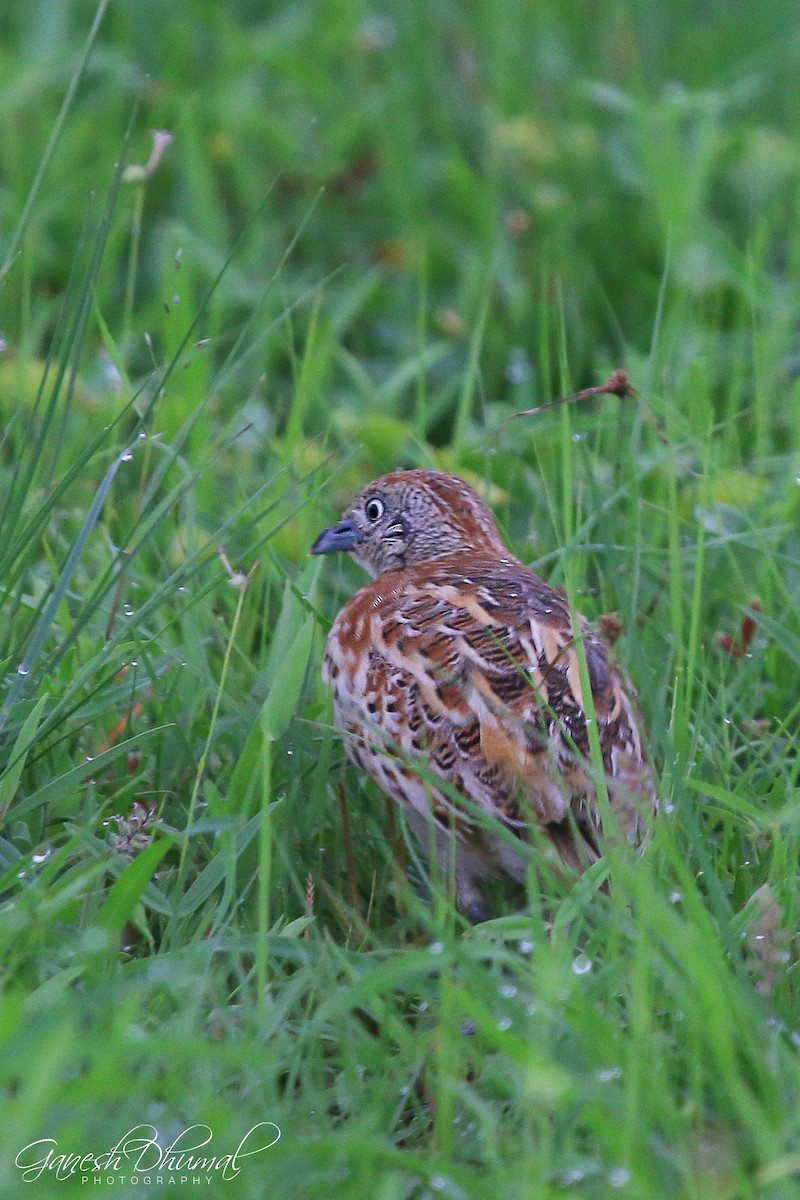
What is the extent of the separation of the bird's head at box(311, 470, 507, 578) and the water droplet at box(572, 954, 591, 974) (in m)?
1.37

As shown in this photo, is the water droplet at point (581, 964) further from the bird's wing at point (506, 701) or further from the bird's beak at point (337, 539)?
the bird's beak at point (337, 539)

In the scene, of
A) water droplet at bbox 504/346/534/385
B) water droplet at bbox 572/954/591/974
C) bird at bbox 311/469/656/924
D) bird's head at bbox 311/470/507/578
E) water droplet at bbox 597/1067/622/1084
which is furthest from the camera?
water droplet at bbox 504/346/534/385

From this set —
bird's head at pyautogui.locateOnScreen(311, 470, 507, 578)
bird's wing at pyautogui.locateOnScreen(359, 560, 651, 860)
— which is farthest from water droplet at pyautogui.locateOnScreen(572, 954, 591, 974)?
bird's head at pyautogui.locateOnScreen(311, 470, 507, 578)

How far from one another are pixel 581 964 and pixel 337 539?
1.50 m

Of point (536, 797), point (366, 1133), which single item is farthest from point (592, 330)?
point (366, 1133)

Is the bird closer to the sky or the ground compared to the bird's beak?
closer to the ground

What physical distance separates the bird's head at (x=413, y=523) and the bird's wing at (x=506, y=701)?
0.44m

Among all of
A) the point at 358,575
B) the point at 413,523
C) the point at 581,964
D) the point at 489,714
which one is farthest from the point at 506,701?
the point at 358,575

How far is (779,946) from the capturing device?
Answer: 2.52 meters

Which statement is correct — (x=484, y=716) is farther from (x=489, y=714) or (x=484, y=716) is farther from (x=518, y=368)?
(x=518, y=368)

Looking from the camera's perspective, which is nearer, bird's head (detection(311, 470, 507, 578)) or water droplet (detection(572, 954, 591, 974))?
water droplet (detection(572, 954, 591, 974))

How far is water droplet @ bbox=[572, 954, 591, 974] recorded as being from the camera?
7.93ft

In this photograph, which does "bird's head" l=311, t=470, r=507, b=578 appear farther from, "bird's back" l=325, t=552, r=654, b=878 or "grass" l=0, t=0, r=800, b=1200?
"bird's back" l=325, t=552, r=654, b=878

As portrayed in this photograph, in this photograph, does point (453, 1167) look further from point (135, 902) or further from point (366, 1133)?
point (135, 902)
